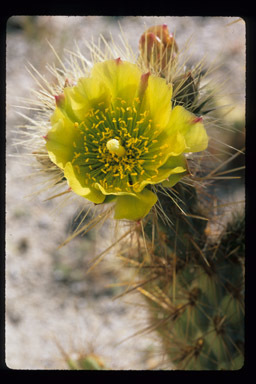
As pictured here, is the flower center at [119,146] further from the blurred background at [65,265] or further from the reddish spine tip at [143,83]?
the blurred background at [65,265]

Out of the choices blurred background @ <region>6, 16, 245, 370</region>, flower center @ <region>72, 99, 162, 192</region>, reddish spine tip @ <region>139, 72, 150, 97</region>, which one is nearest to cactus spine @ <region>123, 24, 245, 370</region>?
flower center @ <region>72, 99, 162, 192</region>

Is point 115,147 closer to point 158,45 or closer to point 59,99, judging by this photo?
point 59,99

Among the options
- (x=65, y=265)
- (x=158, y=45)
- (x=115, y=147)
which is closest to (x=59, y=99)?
(x=115, y=147)

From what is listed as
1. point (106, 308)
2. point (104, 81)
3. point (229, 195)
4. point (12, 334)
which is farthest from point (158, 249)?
point (12, 334)

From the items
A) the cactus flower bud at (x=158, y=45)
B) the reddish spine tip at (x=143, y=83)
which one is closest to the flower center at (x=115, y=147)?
the reddish spine tip at (x=143, y=83)

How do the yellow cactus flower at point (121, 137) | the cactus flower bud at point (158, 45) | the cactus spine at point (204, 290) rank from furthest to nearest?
the cactus spine at point (204, 290)
the cactus flower bud at point (158, 45)
the yellow cactus flower at point (121, 137)
